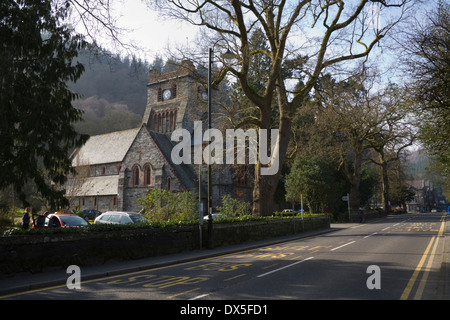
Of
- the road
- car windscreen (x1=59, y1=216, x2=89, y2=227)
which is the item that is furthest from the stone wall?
car windscreen (x1=59, y1=216, x2=89, y2=227)

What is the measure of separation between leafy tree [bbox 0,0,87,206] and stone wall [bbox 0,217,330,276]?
4.05 feet

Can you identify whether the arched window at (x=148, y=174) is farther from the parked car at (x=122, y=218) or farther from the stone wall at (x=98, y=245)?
the stone wall at (x=98, y=245)

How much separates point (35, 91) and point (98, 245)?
517 centimetres

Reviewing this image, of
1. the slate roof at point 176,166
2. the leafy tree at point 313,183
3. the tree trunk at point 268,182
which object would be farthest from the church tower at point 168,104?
the tree trunk at point 268,182

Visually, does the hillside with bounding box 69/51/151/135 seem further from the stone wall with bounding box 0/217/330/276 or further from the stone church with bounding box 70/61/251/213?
the stone wall with bounding box 0/217/330/276

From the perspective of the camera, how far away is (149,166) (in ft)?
145

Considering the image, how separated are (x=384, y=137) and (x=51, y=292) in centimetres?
3971

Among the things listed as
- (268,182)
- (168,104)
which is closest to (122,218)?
(268,182)

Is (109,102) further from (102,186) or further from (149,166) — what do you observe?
(149,166)

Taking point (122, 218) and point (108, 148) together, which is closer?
point (122, 218)

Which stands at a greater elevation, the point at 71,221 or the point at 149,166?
the point at 149,166

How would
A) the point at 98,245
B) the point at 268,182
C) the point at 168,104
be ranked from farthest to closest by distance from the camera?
the point at 168,104 → the point at 268,182 → the point at 98,245
